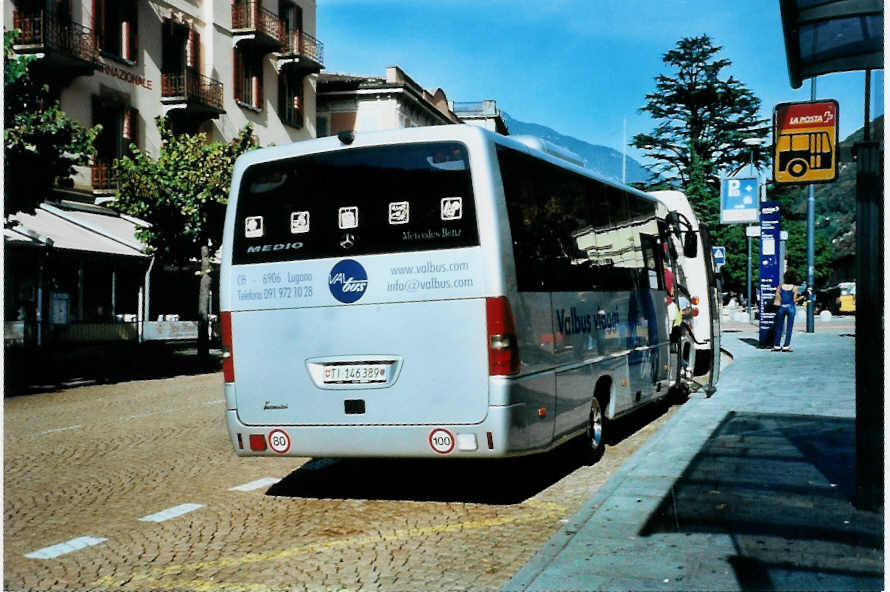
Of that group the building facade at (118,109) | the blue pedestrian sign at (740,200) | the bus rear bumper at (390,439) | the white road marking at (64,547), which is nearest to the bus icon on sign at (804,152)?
the bus rear bumper at (390,439)

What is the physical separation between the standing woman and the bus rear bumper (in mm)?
15353

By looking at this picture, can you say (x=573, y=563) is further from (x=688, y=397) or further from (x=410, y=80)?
(x=410, y=80)

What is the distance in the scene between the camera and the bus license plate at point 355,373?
261 inches

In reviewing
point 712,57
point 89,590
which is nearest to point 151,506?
point 89,590

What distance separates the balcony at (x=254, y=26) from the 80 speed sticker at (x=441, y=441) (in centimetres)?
3021

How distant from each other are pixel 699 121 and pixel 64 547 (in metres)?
58.3

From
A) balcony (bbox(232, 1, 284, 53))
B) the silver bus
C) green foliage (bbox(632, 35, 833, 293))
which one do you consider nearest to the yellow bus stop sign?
the silver bus

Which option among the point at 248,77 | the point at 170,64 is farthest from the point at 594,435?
the point at 248,77

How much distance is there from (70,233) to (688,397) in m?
16.3

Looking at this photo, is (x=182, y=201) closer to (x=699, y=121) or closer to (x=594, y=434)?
(x=594, y=434)

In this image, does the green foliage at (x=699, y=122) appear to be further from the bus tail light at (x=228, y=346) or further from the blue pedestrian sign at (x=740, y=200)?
the bus tail light at (x=228, y=346)

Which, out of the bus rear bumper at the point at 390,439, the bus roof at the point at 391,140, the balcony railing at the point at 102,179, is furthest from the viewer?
the balcony railing at the point at 102,179

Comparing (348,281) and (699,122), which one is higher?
(699,122)

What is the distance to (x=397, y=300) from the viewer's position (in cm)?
658
